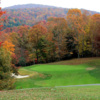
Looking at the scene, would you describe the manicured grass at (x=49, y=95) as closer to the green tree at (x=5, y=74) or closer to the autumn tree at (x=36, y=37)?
the green tree at (x=5, y=74)

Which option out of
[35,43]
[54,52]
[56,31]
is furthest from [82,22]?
[35,43]

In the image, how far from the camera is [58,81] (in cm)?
2316

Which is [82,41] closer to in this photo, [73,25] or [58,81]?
[73,25]

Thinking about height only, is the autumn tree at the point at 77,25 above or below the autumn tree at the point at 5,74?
above

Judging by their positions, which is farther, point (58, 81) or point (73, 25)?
point (73, 25)

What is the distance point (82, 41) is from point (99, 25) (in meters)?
9.16

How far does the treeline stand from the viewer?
42656mm

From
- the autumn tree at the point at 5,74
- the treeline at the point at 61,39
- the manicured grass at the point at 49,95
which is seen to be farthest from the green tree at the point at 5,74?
the treeline at the point at 61,39

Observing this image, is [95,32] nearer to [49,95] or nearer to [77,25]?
[77,25]

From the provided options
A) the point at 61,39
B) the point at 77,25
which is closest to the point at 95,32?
the point at 77,25

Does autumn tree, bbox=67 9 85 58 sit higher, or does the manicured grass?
autumn tree, bbox=67 9 85 58

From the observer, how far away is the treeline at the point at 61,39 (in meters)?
42.7

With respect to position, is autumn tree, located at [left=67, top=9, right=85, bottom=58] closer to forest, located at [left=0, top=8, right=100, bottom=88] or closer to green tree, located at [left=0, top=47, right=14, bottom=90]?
forest, located at [left=0, top=8, right=100, bottom=88]

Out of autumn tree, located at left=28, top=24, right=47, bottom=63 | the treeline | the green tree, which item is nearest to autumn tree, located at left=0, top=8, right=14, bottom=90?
the green tree
